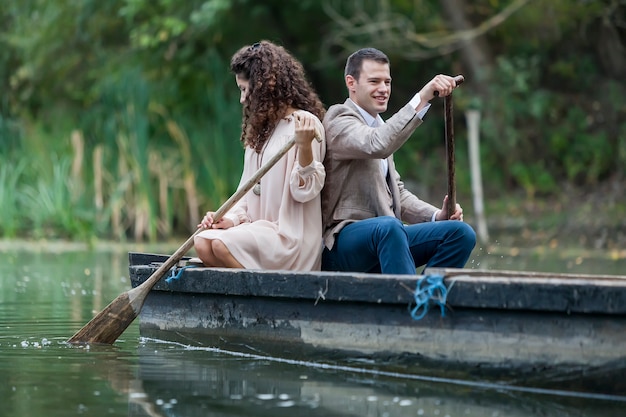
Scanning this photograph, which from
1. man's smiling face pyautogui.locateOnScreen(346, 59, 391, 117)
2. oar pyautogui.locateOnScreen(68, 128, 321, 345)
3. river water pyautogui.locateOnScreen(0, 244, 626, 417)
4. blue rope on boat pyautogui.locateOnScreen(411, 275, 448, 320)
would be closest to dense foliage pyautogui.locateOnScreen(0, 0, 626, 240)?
river water pyautogui.locateOnScreen(0, 244, 626, 417)

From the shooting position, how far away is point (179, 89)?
54.4 feet

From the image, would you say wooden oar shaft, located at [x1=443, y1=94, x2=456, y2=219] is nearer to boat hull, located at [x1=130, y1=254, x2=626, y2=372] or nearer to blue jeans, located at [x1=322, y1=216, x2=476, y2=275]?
blue jeans, located at [x1=322, y1=216, x2=476, y2=275]

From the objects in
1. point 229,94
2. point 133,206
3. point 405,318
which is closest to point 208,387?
point 405,318

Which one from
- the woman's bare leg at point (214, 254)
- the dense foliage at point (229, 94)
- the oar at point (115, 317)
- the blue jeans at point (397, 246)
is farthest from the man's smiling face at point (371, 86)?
the dense foliage at point (229, 94)

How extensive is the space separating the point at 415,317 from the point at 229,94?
11.2 m

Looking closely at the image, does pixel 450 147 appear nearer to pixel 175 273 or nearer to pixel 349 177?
pixel 349 177

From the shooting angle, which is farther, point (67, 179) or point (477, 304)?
point (67, 179)

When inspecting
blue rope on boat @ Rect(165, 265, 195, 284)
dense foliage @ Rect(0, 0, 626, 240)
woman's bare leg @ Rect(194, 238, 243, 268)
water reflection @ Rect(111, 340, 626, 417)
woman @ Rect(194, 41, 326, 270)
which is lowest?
water reflection @ Rect(111, 340, 626, 417)

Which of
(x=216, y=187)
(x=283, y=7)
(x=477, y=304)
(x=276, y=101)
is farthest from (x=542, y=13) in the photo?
(x=477, y=304)

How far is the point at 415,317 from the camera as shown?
16.3ft

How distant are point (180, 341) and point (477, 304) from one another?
1.99 meters

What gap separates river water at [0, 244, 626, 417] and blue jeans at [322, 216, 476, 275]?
0.57m

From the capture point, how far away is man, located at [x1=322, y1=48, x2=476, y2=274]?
563 centimetres

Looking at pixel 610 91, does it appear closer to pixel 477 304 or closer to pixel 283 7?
pixel 283 7
